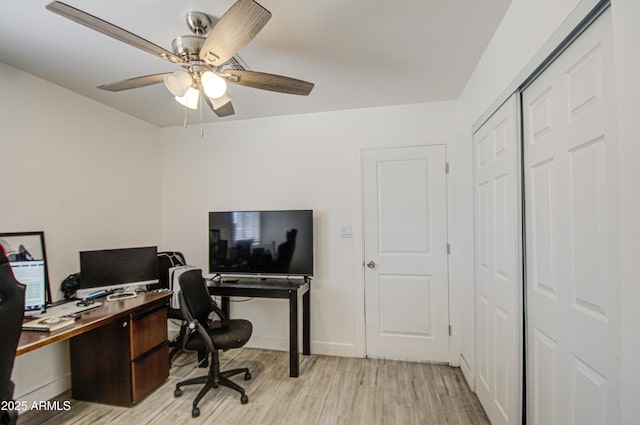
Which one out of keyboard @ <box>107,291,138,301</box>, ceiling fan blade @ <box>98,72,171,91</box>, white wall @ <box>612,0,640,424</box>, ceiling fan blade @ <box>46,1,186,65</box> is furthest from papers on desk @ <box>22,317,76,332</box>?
white wall @ <box>612,0,640,424</box>

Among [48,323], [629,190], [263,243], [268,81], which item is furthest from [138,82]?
[629,190]

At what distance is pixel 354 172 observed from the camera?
9.99 feet

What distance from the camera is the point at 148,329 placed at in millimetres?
2355

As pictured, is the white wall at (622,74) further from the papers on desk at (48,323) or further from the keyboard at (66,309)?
the keyboard at (66,309)

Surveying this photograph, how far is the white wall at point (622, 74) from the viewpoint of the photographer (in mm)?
784

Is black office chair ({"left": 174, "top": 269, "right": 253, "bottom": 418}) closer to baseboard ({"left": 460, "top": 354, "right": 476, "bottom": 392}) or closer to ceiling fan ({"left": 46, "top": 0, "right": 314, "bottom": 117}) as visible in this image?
ceiling fan ({"left": 46, "top": 0, "right": 314, "bottom": 117})

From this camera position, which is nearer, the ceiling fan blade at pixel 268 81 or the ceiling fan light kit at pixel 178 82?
the ceiling fan light kit at pixel 178 82

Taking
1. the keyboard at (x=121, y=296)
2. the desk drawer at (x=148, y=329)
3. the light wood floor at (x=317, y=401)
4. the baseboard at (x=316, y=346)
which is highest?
the keyboard at (x=121, y=296)

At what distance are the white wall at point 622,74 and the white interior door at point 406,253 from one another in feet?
3.55

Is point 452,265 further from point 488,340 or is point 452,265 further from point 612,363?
point 612,363

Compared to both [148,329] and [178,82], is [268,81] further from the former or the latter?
[148,329]

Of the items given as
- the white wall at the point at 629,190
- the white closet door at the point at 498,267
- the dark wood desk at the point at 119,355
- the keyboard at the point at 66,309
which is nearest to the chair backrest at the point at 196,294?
the dark wood desk at the point at 119,355

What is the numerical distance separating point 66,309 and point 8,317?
4.79 feet

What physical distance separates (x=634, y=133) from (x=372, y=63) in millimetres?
1704
